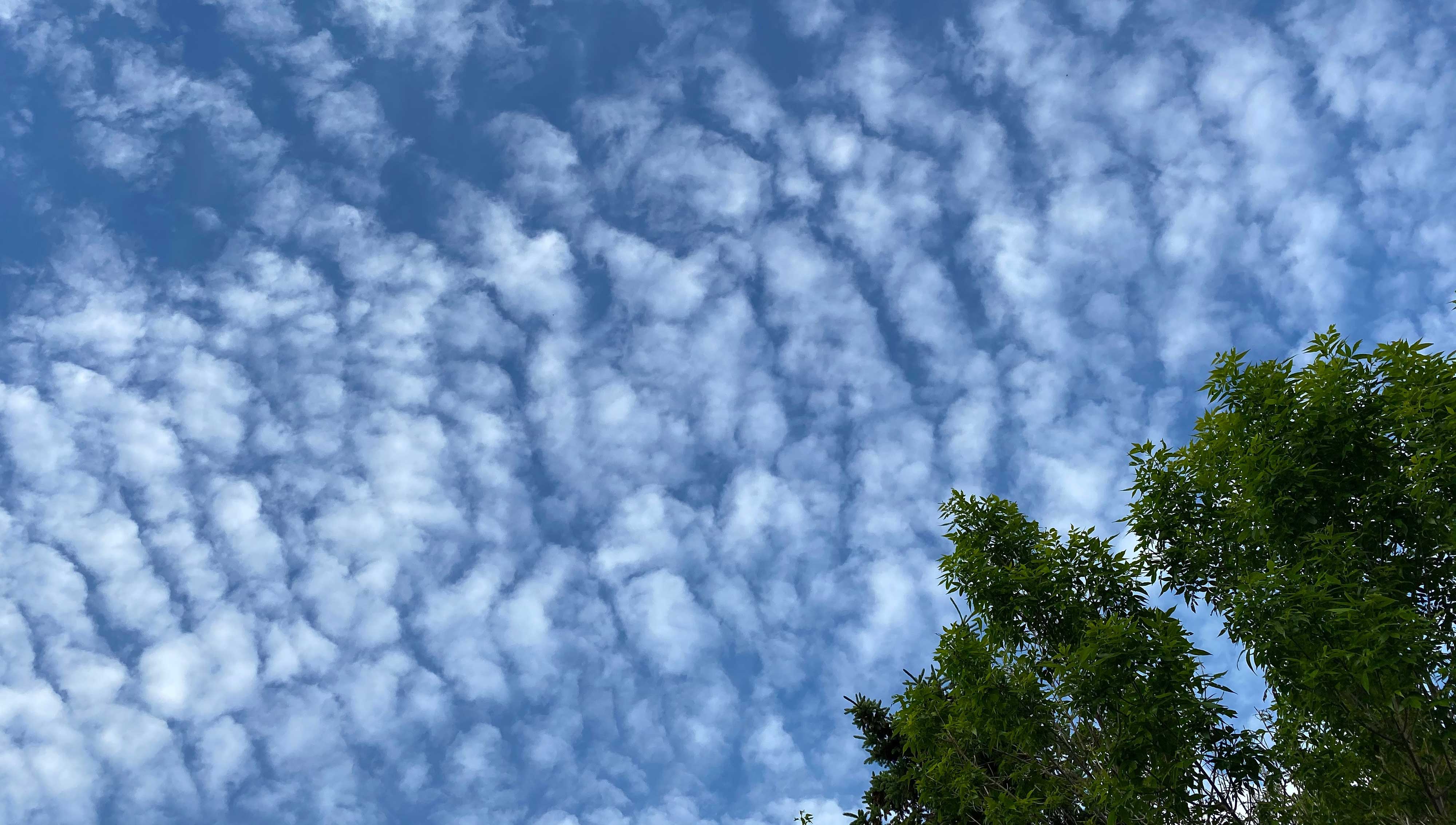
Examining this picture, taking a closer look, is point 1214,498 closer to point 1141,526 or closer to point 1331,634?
point 1141,526

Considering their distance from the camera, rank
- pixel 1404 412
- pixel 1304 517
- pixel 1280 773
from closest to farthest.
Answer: pixel 1404 412 → pixel 1304 517 → pixel 1280 773

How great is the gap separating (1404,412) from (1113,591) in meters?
4.94

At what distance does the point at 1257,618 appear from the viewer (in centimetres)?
1048

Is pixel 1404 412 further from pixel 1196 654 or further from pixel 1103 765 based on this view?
pixel 1103 765

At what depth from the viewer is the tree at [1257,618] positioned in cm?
984

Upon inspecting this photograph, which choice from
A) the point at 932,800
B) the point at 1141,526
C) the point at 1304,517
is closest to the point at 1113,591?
the point at 1141,526

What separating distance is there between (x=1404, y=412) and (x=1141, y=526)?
165 inches

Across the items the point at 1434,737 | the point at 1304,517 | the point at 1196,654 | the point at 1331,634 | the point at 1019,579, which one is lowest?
the point at 1434,737

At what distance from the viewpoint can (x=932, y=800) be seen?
16578mm

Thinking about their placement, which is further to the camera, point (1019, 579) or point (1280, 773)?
point (1019, 579)

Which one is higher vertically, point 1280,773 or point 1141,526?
point 1141,526

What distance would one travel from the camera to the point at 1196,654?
1124cm

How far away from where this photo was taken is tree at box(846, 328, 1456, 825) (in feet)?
32.3

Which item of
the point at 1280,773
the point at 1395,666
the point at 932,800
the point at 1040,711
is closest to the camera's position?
the point at 1395,666
